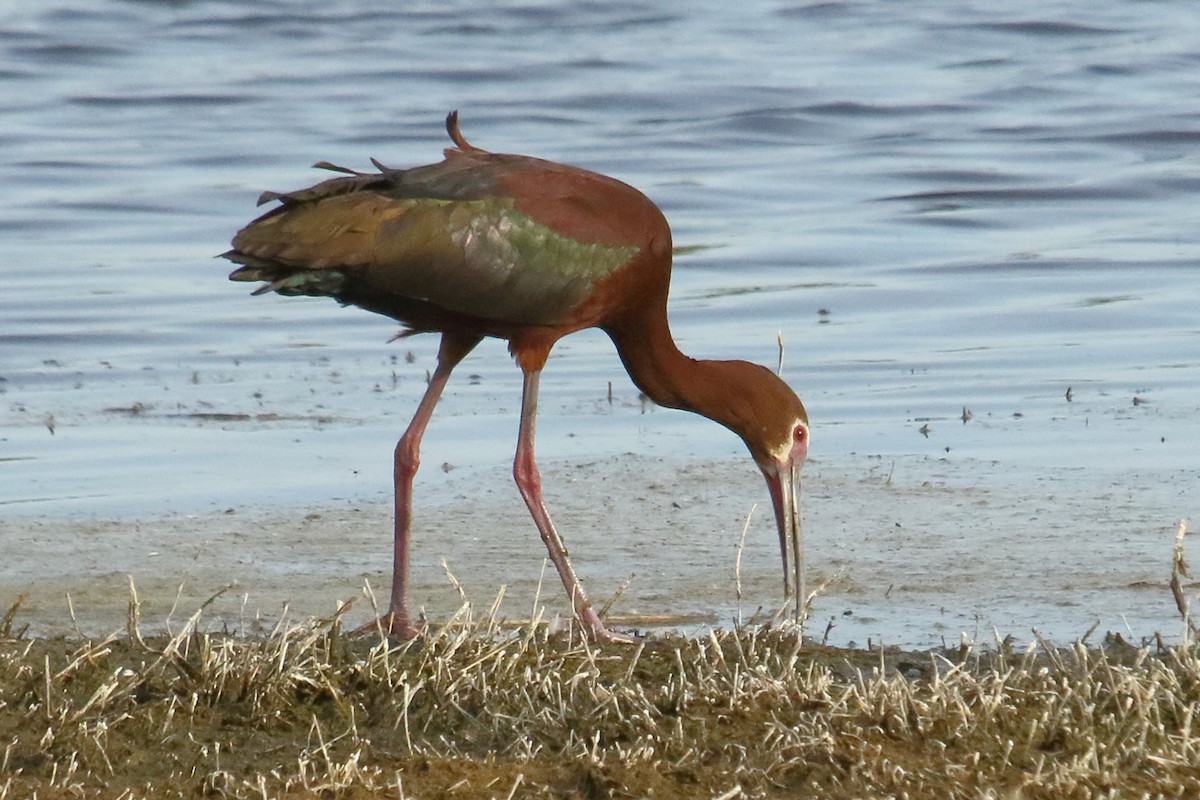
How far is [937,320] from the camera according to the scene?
36.6 feet

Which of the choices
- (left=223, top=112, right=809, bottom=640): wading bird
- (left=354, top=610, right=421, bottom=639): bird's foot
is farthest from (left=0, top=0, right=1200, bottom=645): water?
(left=354, top=610, right=421, bottom=639): bird's foot

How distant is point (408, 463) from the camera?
625cm

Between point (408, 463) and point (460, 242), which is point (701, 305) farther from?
point (460, 242)

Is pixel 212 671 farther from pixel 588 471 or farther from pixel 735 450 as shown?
pixel 735 450

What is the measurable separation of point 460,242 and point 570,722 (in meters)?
1.92

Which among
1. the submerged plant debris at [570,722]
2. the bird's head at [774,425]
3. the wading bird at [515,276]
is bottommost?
the submerged plant debris at [570,722]

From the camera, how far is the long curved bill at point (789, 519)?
19.7ft

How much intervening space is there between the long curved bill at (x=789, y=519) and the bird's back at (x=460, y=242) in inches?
29.0

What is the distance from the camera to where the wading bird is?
5906 mm

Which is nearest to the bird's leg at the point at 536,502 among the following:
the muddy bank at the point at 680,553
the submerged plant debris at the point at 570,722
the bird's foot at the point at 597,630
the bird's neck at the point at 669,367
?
the bird's foot at the point at 597,630

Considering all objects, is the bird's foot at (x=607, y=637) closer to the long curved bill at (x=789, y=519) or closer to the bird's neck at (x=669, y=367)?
the long curved bill at (x=789, y=519)

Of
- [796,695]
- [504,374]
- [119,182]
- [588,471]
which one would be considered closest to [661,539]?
[588,471]

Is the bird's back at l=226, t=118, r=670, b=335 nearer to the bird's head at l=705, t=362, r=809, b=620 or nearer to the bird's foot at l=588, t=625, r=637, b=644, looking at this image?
the bird's head at l=705, t=362, r=809, b=620

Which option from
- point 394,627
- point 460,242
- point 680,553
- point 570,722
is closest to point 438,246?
point 460,242
